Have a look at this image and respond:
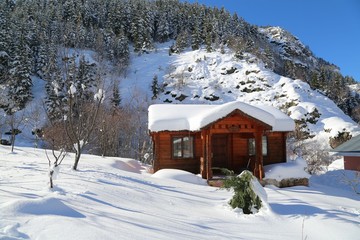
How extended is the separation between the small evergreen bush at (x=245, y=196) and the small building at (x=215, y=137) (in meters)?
3.61

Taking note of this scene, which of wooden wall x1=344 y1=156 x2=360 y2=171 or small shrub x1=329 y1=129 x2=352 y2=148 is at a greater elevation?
small shrub x1=329 y1=129 x2=352 y2=148

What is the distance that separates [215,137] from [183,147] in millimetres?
1973

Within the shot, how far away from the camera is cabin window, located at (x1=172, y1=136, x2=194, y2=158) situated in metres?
14.8

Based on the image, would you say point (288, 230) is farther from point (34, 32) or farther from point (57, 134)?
point (34, 32)

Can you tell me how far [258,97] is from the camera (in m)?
39.1

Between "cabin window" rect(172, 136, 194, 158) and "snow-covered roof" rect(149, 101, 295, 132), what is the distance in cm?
115

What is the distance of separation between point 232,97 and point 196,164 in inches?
1096

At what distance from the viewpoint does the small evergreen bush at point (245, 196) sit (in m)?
7.47

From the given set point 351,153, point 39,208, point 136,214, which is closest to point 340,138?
point 351,153

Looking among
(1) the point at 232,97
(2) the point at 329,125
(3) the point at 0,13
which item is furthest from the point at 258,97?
(3) the point at 0,13

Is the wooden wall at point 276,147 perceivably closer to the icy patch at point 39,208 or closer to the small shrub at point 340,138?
the icy patch at point 39,208

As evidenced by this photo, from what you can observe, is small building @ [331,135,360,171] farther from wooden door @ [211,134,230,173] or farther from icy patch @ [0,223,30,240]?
icy patch @ [0,223,30,240]

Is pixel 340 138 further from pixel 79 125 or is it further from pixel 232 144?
pixel 79 125

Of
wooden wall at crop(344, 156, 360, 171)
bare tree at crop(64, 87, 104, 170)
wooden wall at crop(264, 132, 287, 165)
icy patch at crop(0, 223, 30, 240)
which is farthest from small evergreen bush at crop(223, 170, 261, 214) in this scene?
wooden wall at crop(344, 156, 360, 171)
